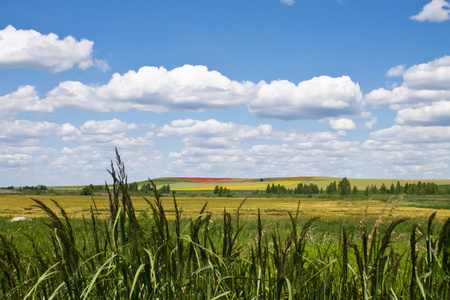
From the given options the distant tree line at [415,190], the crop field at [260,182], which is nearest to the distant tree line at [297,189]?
the crop field at [260,182]

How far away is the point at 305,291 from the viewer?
7.41 ft

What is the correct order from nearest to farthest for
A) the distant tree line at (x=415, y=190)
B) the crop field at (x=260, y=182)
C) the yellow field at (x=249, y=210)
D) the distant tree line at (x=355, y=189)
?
the yellow field at (x=249, y=210)
the distant tree line at (x=415, y=190)
the distant tree line at (x=355, y=189)
the crop field at (x=260, y=182)

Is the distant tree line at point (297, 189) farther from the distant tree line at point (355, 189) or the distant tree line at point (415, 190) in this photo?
the distant tree line at point (415, 190)

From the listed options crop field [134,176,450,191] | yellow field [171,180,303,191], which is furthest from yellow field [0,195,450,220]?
crop field [134,176,450,191]

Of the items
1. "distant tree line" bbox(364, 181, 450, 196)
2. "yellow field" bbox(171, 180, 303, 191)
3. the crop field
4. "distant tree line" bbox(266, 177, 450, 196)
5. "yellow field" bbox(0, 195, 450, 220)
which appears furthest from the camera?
the crop field

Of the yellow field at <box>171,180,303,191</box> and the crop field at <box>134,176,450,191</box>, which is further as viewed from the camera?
the crop field at <box>134,176,450,191</box>

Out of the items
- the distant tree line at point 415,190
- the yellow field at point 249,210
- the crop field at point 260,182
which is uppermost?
the crop field at point 260,182

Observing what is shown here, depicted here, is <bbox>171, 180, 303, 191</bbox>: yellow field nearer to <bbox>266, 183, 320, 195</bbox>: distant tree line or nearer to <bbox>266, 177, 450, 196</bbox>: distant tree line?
<bbox>266, 183, 320, 195</bbox>: distant tree line

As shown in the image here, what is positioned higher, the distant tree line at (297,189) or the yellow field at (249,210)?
the distant tree line at (297,189)

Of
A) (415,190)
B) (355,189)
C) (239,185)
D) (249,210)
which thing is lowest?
(249,210)

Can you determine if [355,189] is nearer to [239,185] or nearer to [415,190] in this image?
[415,190]

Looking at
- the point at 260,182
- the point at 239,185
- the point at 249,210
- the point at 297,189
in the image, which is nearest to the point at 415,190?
the point at 297,189

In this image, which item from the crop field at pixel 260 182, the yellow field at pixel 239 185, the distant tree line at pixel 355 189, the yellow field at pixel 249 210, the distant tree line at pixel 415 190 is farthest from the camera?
the crop field at pixel 260 182

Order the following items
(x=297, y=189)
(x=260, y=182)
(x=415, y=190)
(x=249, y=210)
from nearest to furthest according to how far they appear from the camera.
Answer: (x=249, y=210) → (x=415, y=190) → (x=297, y=189) → (x=260, y=182)
